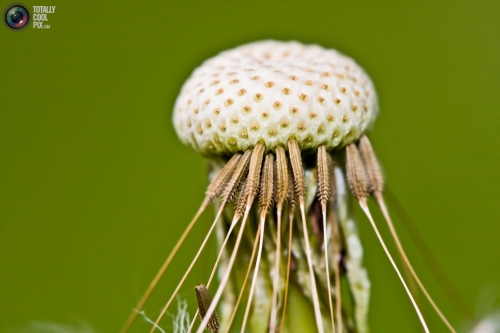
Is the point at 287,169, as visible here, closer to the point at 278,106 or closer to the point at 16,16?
the point at 278,106

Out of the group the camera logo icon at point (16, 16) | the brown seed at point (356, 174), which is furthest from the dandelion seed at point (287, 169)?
the camera logo icon at point (16, 16)

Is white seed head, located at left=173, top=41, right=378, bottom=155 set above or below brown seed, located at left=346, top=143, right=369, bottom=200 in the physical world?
above

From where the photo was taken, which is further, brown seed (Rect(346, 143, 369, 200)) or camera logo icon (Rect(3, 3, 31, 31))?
camera logo icon (Rect(3, 3, 31, 31))

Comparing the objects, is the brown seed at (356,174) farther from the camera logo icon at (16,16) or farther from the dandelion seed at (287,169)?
the camera logo icon at (16,16)

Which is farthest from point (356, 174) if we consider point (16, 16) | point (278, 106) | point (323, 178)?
point (16, 16)

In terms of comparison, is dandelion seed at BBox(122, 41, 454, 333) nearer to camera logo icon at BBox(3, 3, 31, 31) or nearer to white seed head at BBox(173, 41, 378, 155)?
white seed head at BBox(173, 41, 378, 155)

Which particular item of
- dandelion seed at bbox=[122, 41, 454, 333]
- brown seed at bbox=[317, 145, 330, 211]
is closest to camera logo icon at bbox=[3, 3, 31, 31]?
dandelion seed at bbox=[122, 41, 454, 333]
